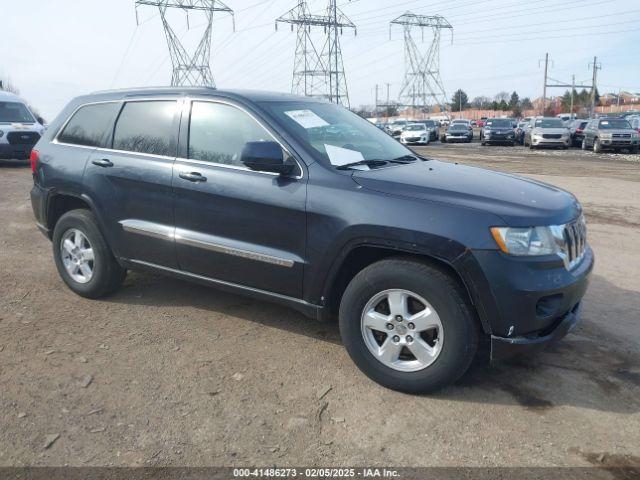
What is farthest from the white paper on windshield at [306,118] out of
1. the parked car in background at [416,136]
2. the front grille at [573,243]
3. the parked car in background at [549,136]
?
the parked car in background at [416,136]

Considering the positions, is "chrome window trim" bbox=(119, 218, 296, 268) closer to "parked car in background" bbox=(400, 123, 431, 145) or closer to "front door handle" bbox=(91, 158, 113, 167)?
"front door handle" bbox=(91, 158, 113, 167)

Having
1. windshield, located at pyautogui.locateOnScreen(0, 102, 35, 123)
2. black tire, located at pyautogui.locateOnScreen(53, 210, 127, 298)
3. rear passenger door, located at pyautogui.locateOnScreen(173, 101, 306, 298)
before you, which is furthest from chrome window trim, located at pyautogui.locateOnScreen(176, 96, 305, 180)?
windshield, located at pyautogui.locateOnScreen(0, 102, 35, 123)

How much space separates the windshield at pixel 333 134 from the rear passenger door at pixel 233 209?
0.68ft

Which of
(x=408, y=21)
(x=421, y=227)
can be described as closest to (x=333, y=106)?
(x=421, y=227)

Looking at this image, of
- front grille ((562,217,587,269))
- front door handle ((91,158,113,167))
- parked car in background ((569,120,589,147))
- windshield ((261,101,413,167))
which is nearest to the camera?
front grille ((562,217,587,269))

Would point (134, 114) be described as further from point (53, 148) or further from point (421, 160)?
point (421, 160)

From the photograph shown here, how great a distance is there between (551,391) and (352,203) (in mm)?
1642

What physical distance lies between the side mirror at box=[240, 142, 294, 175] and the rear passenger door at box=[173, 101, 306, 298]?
0.34 ft

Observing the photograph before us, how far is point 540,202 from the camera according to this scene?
11.1 feet

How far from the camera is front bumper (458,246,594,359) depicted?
120 inches

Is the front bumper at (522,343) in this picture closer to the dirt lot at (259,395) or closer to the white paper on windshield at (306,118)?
the dirt lot at (259,395)

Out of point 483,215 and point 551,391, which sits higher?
point 483,215

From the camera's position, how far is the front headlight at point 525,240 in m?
3.08

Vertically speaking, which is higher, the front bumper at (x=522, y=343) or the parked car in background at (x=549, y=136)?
the parked car in background at (x=549, y=136)
